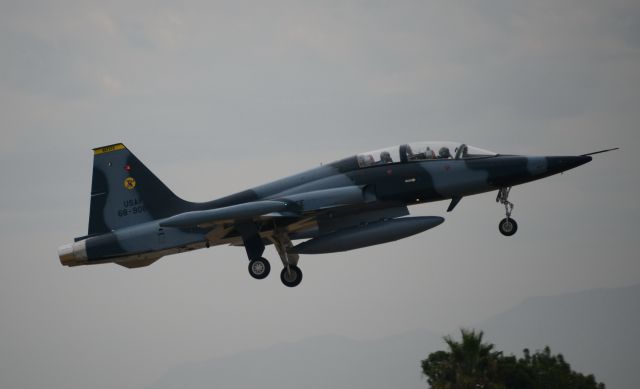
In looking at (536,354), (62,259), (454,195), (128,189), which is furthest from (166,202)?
(536,354)

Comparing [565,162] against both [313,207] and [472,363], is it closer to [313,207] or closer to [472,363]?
[313,207]

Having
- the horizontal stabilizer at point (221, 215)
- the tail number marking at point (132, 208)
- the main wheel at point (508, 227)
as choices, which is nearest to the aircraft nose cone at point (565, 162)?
the main wheel at point (508, 227)

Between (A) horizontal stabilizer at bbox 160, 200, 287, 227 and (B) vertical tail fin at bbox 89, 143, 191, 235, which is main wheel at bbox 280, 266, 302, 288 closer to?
(A) horizontal stabilizer at bbox 160, 200, 287, 227

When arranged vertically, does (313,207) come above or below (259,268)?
above

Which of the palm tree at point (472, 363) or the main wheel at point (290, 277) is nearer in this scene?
the main wheel at point (290, 277)

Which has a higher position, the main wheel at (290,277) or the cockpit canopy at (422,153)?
the cockpit canopy at (422,153)

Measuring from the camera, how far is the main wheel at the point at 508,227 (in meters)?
31.1

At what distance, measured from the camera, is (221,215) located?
30391mm

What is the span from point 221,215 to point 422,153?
624 centimetres

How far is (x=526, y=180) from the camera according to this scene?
31.1 m

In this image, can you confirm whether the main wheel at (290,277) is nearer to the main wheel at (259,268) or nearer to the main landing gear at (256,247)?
the main landing gear at (256,247)

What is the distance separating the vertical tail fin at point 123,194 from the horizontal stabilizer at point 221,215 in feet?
9.62

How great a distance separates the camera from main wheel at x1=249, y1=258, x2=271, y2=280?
3155 cm

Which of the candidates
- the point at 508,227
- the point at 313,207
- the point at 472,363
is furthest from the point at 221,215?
the point at 472,363
